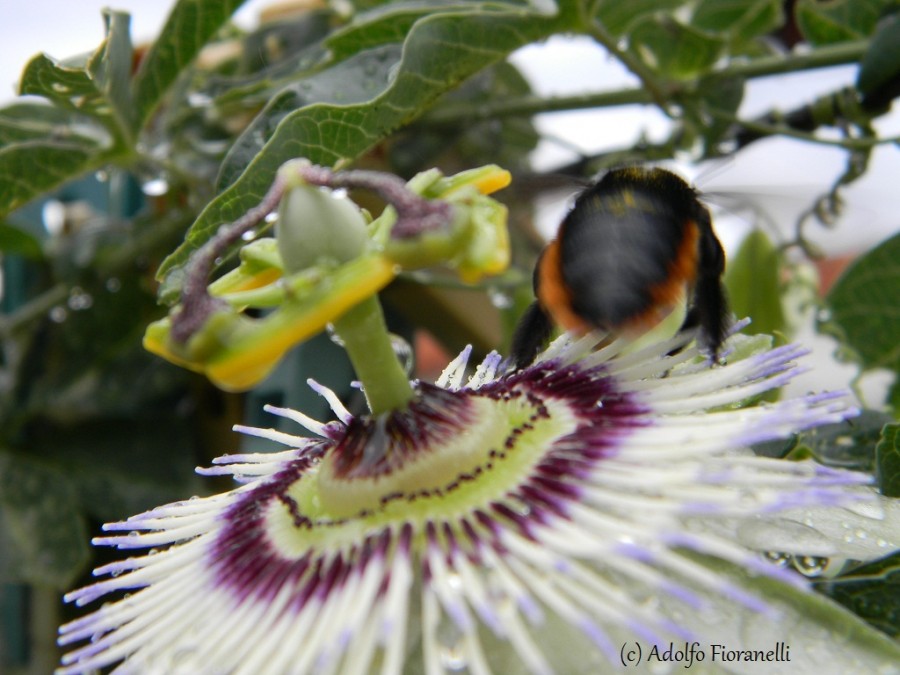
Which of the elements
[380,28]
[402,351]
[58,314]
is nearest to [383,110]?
[380,28]

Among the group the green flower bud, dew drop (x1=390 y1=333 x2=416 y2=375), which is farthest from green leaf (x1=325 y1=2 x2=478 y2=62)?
the green flower bud

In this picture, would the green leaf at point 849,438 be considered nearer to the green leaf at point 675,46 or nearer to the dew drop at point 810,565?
the dew drop at point 810,565

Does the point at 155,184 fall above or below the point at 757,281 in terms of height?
above

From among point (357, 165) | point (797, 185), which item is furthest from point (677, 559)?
point (357, 165)

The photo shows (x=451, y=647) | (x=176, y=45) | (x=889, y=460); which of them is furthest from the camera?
(x=176, y=45)

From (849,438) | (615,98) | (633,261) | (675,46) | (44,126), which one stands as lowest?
(849,438)

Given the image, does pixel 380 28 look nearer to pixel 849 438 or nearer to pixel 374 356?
pixel 374 356

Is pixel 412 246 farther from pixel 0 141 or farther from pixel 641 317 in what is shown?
pixel 0 141
